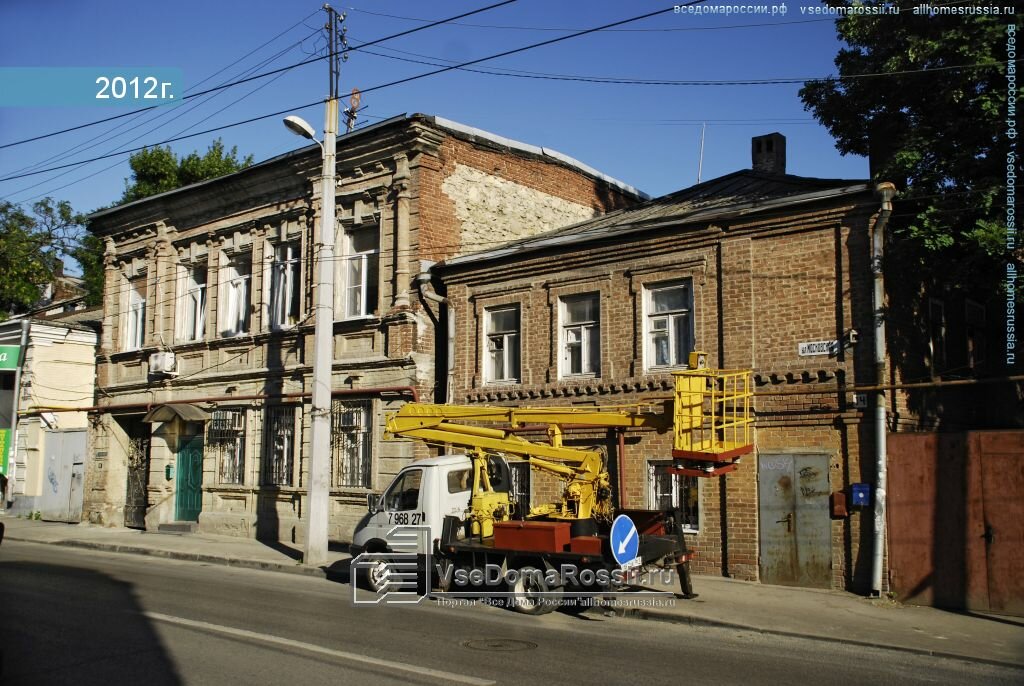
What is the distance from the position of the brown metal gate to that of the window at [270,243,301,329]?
49.4 ft

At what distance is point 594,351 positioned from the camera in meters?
17.3

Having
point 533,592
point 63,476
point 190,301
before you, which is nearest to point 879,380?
point 533,592

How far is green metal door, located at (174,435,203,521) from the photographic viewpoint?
80.7 feet

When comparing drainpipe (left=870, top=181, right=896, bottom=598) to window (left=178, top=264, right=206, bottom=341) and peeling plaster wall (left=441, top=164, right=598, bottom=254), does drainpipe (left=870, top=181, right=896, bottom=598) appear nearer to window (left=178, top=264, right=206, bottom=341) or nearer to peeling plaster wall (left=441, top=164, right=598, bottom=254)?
peeling plaster wall (left=441, top=164, right=598, bottom=254)

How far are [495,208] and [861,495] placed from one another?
11.6 m

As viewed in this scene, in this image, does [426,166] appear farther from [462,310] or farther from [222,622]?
[222,622]

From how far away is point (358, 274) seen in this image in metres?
21.6

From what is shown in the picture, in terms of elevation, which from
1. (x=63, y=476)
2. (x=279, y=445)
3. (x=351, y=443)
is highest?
(x=351, y=443)

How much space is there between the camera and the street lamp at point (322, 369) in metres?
16.9

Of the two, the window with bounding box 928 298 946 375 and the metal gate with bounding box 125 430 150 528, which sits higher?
the window with bounding box 928 298 946 375

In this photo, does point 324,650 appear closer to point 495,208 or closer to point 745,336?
point 745,336

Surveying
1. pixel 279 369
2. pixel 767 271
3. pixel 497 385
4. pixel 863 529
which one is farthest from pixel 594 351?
pixel 279 369

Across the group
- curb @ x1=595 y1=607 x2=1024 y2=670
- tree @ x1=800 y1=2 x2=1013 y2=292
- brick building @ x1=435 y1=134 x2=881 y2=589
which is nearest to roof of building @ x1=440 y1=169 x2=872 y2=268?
brick building @ x1=435 y1=134 x2=881 y2=589

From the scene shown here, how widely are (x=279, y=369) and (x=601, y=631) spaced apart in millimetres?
13790
